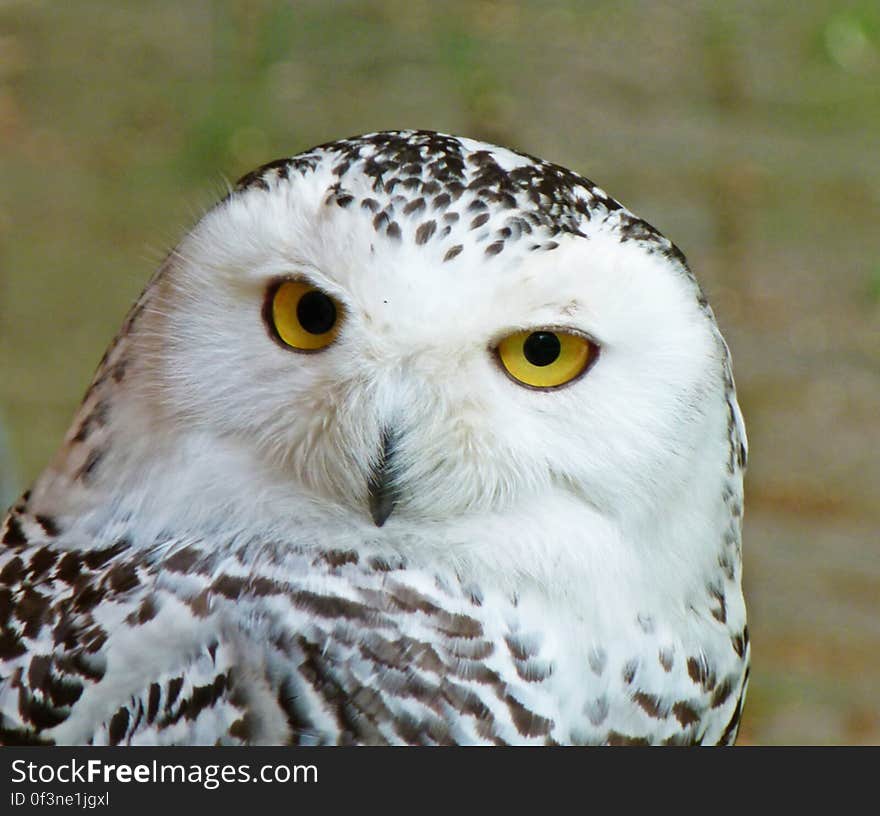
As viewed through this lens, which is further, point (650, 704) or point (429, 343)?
point (650, 704)

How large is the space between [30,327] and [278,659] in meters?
2.78

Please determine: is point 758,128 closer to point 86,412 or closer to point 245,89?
point 245,89

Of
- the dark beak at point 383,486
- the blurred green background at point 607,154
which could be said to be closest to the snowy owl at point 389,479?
the dark beak at point 383,486

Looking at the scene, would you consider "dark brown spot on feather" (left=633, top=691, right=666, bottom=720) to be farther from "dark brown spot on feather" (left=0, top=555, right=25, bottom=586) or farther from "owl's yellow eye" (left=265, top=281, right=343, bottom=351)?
"dark brown spot on feather" (left=0, top=555, right=25, bottom=586)

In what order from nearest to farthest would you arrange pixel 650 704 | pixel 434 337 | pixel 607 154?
pixel 434 337 < pixel 650 704 < pixel 607 154

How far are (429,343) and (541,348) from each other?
0.11m

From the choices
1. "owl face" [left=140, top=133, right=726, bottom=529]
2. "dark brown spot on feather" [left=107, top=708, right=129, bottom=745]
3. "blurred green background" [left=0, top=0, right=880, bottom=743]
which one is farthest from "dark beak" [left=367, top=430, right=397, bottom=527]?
"blurred green background" [left=0, top=0, right=880, bottom=743]

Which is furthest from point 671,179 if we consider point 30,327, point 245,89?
point 30,327

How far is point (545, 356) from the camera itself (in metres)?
1.43

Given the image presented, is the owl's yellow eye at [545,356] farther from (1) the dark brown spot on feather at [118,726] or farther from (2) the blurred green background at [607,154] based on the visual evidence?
(2) the blurred green background at [607,154]

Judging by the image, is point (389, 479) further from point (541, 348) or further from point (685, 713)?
point (685, 713)

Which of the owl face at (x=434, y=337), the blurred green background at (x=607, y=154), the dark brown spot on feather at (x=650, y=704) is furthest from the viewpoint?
the blurred green background at (x=607, y=154)

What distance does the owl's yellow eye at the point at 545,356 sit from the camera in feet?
4.65

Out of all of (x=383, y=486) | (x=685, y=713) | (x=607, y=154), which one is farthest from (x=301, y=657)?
(x=607, y=154)
